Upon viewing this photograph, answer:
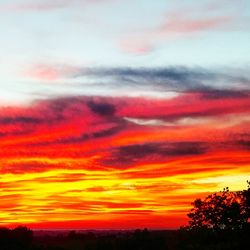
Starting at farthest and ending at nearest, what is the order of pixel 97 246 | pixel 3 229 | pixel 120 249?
1. pixel 3 229
2. pixel 97 246
3. pixel 120 249

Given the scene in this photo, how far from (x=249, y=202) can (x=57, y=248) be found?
5628cm

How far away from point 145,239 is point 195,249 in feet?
104

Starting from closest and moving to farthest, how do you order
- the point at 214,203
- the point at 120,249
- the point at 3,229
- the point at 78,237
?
the point at 214,203
the point at 120,249
the point at 3,229
the point at 78,237

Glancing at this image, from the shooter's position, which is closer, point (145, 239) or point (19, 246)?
point (145, 239)

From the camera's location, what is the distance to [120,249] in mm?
100875

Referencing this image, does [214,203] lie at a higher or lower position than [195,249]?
higher

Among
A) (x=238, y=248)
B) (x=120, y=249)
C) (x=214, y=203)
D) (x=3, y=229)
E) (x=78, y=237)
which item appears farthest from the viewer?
(x=78, y=237)

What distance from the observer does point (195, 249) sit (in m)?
73.1

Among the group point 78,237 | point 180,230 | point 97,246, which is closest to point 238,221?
point 180,230

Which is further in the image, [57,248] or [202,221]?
[57,248]

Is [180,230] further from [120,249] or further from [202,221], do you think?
[120,249]

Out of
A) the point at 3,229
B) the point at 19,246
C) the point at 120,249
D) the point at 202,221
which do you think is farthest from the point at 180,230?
the point at 3,229

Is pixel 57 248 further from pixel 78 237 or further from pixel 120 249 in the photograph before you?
pixel 78 237

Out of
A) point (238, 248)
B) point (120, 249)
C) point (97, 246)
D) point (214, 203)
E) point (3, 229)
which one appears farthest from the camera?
point (3, 229)
